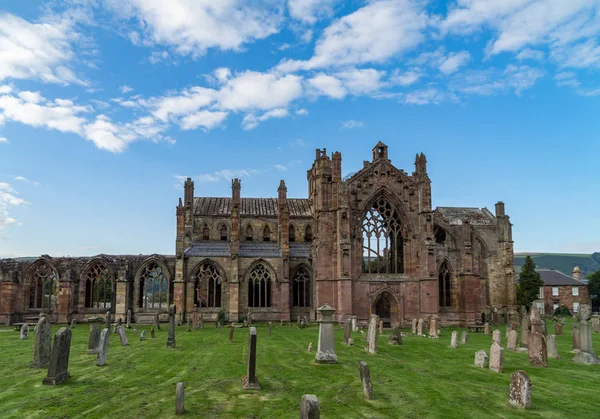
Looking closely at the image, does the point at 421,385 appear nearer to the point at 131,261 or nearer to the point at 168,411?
the point at 168,411

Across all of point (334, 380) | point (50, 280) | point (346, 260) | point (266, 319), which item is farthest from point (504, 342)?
point (50, 280)

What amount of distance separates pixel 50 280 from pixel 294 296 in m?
21.4

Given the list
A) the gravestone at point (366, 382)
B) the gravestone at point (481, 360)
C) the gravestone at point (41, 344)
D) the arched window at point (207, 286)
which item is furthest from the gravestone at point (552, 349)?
the arched window at point (207, 286)

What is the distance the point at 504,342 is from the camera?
26375 mm

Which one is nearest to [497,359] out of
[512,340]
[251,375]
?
[512,340]

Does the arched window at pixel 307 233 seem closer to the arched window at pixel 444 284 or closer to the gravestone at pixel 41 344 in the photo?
the arched window at pixel 444 284

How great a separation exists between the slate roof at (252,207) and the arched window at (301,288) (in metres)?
6.92

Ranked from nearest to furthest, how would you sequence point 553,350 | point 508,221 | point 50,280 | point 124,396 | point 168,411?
1. point 168,411
2. point 124,396
3. point 553,350
4. point 50,280
5. point 508,221

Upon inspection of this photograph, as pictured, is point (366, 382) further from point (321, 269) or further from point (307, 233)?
point (307, 233)

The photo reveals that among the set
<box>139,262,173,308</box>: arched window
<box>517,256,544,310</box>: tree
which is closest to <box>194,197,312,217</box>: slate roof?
<box>139,262,173,308</box>: arched window

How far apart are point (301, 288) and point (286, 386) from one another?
29.6 m

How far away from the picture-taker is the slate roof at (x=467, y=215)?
48812 millimetres

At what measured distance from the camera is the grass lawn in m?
11.1

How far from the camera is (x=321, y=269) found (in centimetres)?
3697
